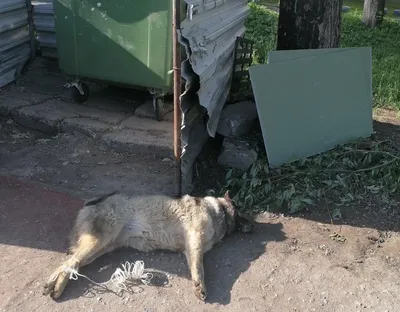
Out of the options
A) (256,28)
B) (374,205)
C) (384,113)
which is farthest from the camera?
(256,28)

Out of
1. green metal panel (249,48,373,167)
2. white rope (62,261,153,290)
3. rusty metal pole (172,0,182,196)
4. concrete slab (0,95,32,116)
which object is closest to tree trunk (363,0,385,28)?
green metal panel (249,48,373,167)

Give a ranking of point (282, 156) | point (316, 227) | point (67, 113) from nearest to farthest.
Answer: point (316, 227) → point (282, 156) → point (67, 113)

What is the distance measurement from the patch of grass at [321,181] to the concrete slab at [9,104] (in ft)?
8.84

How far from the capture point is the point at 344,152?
16.3 ft

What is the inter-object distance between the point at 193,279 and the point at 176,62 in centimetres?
162

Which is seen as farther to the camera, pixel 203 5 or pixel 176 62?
pixel 203 5

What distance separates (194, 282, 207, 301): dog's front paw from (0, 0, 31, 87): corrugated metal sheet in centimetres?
429

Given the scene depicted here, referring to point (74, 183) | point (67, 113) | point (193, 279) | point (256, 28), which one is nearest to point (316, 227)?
point (193, 279)

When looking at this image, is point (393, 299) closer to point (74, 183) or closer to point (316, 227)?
point (316, 227)

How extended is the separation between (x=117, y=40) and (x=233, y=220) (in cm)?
254

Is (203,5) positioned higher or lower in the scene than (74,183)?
higher

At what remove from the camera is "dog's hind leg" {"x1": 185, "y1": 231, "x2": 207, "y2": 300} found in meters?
3.27

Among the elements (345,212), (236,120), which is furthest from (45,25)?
(345,212)

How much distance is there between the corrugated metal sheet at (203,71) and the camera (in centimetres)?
409
